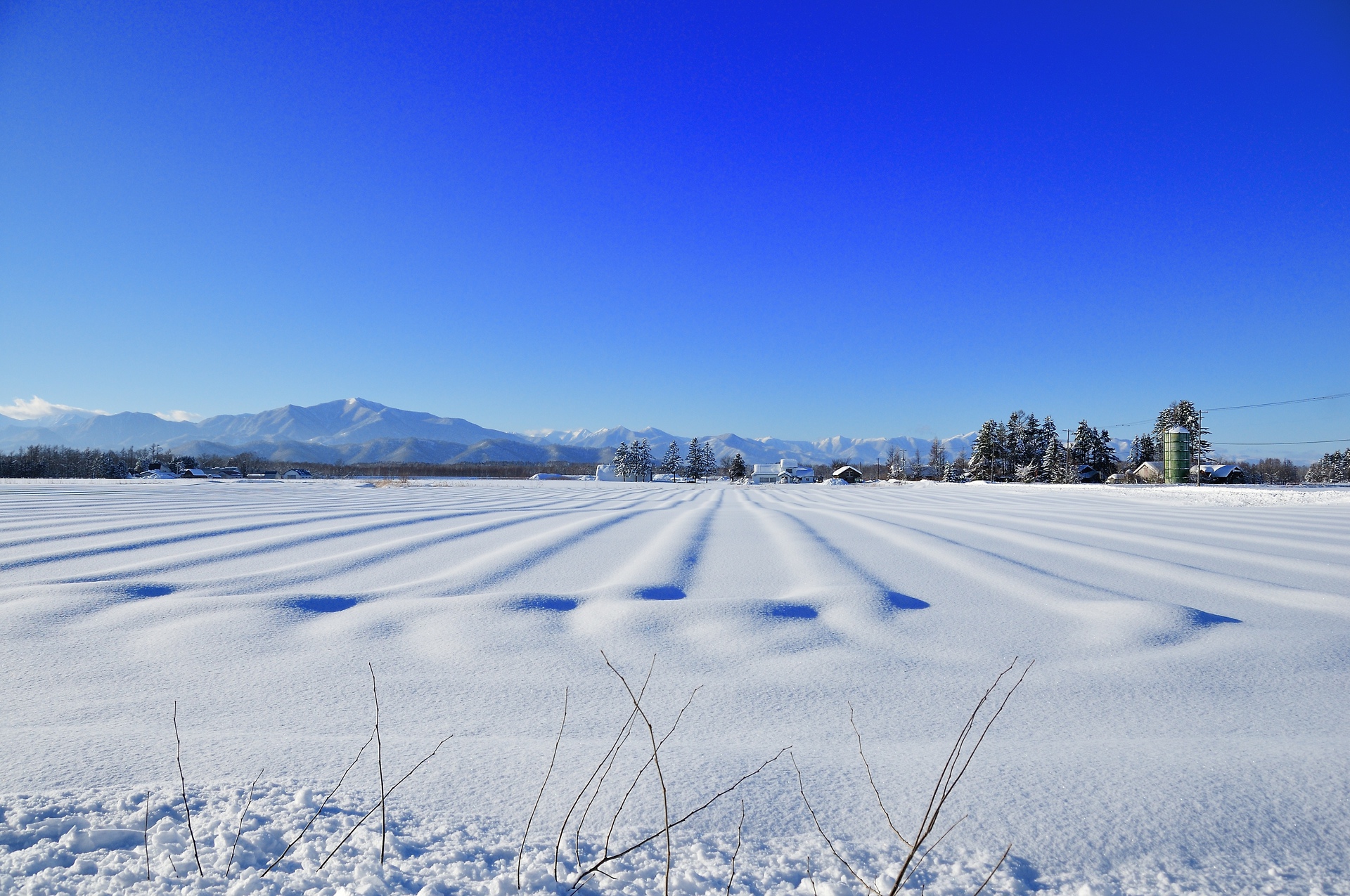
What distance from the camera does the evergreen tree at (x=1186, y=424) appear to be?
37594mm

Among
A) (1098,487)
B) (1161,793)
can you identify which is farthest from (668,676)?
(1098,487)

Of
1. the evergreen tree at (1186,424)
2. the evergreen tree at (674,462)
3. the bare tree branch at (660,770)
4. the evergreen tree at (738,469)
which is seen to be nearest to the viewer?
the bare tree branch at (660,770)

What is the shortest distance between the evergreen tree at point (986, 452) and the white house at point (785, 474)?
20.7 meters

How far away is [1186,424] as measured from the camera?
143 feet

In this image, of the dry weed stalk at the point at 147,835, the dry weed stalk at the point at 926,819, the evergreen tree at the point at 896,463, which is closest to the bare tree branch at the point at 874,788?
the dry weed stalk at the point at 926,819

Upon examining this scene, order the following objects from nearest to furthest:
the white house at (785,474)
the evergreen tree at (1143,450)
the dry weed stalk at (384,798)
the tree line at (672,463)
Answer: the dry weed stalk at (384,798)
the evergreen tree at (1143,450)
the tree line at (672,463)
the white house at (785,474)

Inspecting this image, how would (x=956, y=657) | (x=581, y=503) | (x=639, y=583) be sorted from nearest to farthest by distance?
(x=956, y=657) → (x=639, y=583) → (x=581, y=503)

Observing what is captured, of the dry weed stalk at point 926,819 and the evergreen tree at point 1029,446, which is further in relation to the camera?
the evergreen tree at point 1029,446

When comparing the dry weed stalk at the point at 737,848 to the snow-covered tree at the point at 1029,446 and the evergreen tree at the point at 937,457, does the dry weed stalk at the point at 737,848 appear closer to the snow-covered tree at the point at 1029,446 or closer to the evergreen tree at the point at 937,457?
the snow-covered tree at the point at 1029,446

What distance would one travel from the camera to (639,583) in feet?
10.4

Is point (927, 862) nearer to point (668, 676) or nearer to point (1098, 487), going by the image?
point (668, 676)

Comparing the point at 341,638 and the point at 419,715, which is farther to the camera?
the point at 341,638

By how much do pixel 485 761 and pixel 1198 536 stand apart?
278 inches

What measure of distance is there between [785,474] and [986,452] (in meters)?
25.6
